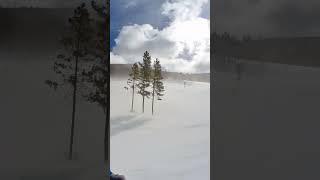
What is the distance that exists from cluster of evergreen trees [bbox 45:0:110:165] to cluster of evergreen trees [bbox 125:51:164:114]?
0.23m

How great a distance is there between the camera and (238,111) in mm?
2469

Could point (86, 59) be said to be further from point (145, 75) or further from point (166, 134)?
point (166, 134)

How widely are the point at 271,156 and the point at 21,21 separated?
7.17ft

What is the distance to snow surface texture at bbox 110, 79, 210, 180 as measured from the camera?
2.63m

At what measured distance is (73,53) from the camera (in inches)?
97.8

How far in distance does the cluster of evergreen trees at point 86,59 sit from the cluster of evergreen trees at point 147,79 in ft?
0.75

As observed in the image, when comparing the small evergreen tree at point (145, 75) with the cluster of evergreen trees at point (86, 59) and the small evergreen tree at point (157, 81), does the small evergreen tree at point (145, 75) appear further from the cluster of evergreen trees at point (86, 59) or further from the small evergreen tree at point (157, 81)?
the cluster of evergreen trees at point (86, 59)

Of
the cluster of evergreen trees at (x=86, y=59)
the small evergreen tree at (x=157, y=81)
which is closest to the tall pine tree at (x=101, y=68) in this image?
the cluster of evergreen trees at (x=86, y=59)

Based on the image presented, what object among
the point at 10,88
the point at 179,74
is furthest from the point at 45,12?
the point at 179,74

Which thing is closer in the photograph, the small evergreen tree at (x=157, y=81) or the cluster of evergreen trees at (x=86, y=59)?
the cluster of evergreen trees at (x=86, y=59)

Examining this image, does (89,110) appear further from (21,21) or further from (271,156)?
(271,156)

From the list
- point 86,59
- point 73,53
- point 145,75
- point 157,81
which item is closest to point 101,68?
point 86,59

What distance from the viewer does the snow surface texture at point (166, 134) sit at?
8.62ft

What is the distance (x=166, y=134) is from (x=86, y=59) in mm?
888
